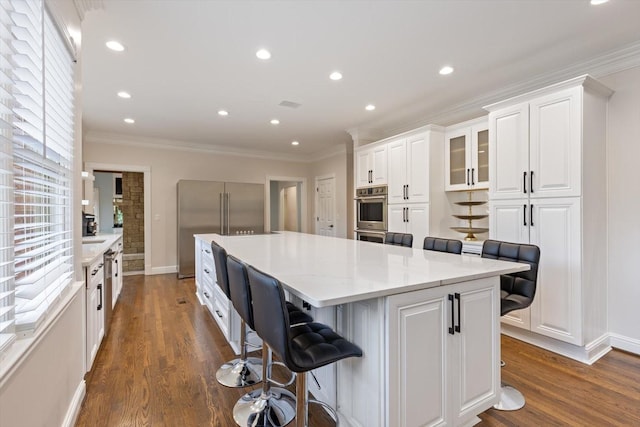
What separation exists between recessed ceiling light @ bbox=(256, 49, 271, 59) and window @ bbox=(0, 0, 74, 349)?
4.54 ft

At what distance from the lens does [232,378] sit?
2176 millimetres

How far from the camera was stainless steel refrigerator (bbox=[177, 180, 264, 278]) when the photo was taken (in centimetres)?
546

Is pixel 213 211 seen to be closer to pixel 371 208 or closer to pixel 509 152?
pixel 371 208

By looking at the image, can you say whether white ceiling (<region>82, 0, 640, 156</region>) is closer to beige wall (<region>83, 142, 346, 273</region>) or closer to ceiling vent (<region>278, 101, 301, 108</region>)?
ceiling vent (<region>278, 101, 301, 108</region>)

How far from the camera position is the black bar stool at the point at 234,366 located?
2.01 meters

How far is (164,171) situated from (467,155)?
5255 mm

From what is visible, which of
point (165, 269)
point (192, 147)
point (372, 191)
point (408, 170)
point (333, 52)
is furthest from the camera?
point (192, 147)

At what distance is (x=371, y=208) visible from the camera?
4.85 m

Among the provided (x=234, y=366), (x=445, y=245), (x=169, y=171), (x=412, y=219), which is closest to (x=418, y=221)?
(x=412, y=219)

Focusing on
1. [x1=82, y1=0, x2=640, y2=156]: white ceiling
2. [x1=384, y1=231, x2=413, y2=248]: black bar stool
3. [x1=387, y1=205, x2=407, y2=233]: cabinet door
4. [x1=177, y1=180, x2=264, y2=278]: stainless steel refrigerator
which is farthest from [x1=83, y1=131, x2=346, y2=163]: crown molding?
[x1=384, y1=231, x2=413, y2=248]: black bar stool

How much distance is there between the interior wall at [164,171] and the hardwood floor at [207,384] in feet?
9.28

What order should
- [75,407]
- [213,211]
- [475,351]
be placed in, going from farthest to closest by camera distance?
1. [213,211]
2. [75,407]
3. [475,351]

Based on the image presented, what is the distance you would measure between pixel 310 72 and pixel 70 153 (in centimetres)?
214

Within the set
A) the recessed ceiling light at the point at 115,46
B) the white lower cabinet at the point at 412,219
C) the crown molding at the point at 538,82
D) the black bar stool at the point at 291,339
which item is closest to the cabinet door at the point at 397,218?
the white lower cabinet at the point at 412,219
